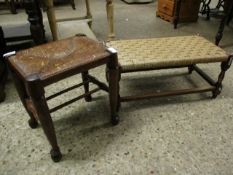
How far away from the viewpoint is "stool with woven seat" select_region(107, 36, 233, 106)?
49.3 inches

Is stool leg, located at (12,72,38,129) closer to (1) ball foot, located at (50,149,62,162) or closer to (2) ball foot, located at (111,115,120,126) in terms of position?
(1) ball foot, located at (50,149,62,162)

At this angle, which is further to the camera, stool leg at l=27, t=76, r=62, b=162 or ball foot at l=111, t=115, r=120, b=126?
ball foot at l=111, t=115, r=120, b=126

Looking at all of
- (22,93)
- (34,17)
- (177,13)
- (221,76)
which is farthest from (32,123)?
(177,13)

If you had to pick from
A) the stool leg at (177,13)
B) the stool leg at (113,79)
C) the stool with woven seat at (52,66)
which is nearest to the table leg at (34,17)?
the stool with woven seat at (52,66)

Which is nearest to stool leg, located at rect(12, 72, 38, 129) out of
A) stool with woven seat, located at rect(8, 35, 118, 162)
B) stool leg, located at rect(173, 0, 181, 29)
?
stool with woven seat, located at rect(8, 35, 118, 162)

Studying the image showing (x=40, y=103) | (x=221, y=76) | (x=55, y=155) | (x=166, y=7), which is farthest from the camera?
(x=166, y=7)

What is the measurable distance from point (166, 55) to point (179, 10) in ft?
5.64

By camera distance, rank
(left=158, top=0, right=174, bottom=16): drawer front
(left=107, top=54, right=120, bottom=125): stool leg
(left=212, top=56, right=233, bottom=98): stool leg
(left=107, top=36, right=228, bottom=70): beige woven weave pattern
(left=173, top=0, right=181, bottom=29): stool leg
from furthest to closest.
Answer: (left=158, top=0, right=174, bottom=16): drawer front, (left=173, top=0, right=181, bottom=29): stool leg, (left=212, top=56, right=233, bottom=98): stool leg, (left=107, top=36, right=228, bottom=70): beige woven weave pattern, (left=107, top=54, right=120, bottom=125): stool leg

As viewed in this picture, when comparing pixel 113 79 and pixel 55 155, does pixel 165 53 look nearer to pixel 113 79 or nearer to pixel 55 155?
pixel 113 79

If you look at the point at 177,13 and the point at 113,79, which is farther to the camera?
the point at 177,13

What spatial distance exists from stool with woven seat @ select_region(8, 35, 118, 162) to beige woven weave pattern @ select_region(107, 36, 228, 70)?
18 cm

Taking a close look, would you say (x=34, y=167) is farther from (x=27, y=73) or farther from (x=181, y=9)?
(x=181, y=9)

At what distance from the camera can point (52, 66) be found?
0.98 m

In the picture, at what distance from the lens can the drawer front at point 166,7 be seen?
2790mm
